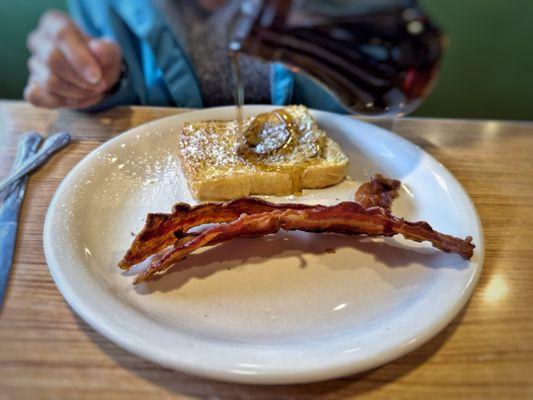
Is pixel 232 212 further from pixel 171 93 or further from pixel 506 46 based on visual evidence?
pixel 506 46

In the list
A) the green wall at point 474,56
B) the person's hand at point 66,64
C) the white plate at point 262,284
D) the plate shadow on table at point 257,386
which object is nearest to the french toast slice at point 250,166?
the white plate at point 262,284

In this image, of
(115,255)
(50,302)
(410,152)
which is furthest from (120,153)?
(410,152)

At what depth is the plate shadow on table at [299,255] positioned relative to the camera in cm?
83

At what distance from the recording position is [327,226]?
89cm

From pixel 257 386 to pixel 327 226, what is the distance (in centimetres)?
33

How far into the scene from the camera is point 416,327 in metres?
0.70

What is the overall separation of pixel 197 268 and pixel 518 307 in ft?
1.86

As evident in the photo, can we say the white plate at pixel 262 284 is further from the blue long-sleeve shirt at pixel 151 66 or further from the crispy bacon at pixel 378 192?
the blue long-sleeve shirt at pixel 151 66

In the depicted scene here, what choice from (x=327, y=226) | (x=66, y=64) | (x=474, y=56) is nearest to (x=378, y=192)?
(x=327, y=226)

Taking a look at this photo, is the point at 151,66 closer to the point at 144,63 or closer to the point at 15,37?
the point at 144,63

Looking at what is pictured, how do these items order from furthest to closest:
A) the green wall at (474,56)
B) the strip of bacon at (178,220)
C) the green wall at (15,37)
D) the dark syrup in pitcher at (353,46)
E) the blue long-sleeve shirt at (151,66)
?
the green wall at (474,56) < the green wall at (15,37) < the blue long-sleeve shirt at (151,66) < the strip of bacon at (178,220) < the dark syrup in pitcher at (353,46)

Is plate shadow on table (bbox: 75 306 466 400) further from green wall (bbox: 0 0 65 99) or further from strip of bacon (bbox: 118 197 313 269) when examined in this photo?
green wall (bbox: 0 0 65 99)

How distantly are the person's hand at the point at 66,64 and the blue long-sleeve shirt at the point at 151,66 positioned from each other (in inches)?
2.9

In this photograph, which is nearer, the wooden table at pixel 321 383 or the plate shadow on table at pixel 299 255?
the wooden table at pixel 321 383
